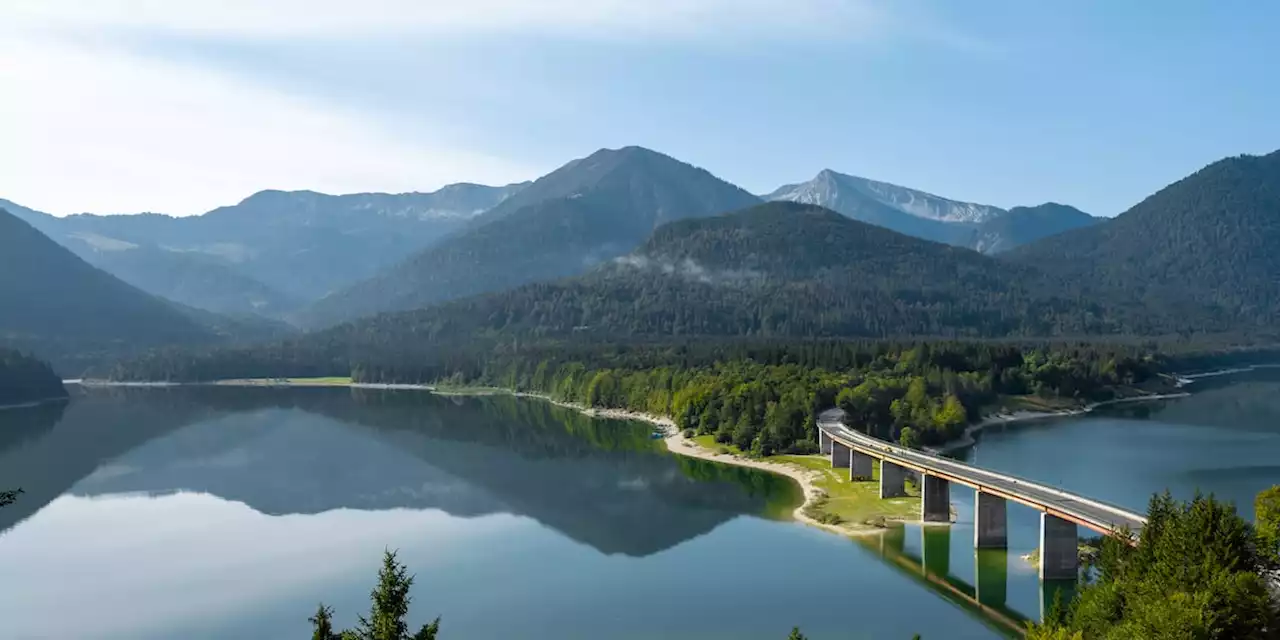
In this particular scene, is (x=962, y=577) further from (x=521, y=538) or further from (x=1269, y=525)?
(x=521, y=538)

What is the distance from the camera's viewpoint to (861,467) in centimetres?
10819

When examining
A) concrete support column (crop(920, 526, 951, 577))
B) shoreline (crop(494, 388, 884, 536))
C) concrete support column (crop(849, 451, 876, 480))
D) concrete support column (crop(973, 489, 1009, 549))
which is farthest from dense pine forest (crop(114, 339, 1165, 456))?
concrete support column (crop(973, 489, 1009, 549))

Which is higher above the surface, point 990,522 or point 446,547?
point 990,522

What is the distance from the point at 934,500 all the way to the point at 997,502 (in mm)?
10078

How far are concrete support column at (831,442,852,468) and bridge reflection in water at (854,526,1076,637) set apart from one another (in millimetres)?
29228

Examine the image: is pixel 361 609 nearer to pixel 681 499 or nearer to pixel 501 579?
pixel 501 579

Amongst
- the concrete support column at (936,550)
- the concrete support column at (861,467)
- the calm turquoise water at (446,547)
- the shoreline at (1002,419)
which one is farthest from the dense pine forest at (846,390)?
the concrete support column at (936,550)

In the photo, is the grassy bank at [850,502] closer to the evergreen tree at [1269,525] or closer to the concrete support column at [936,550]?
the concrete support column at [936,550]

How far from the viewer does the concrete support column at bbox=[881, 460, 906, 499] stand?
9844 centimetres

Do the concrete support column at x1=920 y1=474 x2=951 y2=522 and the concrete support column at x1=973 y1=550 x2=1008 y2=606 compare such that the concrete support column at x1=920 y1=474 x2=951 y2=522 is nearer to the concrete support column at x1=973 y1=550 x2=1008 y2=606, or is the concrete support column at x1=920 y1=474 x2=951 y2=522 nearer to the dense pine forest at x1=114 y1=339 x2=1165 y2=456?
the concrete support column at x1=973 y1=550 x2=1008 y2=606

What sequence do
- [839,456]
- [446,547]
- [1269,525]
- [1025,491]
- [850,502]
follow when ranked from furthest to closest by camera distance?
1. [839,456]
2. [850,502]
3. [446,547]
4. [1025,491]
5. [1269,525]

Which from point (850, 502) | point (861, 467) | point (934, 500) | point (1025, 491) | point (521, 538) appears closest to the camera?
point (1025, 491)

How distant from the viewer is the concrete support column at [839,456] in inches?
4589

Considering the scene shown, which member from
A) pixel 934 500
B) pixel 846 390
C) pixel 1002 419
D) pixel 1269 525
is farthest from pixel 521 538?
pixel 1002 419
